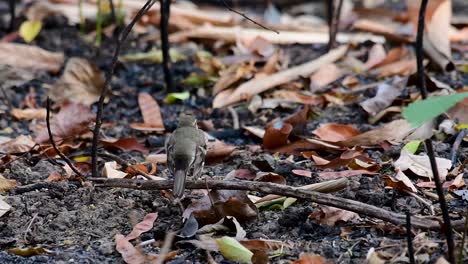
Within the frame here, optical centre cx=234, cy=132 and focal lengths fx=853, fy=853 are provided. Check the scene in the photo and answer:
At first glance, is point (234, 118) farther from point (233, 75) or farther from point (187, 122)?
point (187, 122)

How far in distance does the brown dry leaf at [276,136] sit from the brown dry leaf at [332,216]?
112cm

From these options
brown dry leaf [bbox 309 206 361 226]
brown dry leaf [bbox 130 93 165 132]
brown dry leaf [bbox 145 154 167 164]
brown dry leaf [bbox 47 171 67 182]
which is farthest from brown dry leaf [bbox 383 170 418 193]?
brown dry leaf [bbox 130 93 165 132]

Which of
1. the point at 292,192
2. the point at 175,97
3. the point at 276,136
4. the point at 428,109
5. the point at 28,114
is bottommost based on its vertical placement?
the point at 28,114

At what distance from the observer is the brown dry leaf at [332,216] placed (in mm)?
3162

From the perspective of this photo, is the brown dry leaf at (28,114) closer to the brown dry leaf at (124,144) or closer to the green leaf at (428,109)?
the brown dry leaf at (124,144)

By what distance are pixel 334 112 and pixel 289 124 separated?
0.72m

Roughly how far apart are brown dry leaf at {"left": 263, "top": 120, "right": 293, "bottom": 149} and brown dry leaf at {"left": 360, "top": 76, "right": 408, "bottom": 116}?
2.18 feet

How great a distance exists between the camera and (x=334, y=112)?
199 inches

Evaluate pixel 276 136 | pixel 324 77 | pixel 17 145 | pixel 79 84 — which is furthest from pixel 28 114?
pixel 324 77

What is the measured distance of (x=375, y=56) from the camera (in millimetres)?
6008

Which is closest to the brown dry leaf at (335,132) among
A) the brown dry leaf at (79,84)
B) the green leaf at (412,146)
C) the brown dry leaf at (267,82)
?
the green leaf at (412,146)

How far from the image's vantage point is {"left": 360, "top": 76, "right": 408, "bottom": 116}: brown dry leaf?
189 inches

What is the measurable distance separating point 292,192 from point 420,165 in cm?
87

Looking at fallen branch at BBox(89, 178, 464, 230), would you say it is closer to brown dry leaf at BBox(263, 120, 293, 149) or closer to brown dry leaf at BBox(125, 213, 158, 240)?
brown dry leaf at BBox(125, 213, 158, 240)
